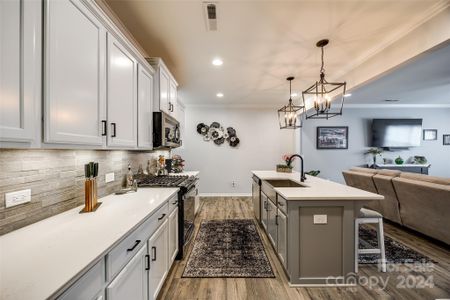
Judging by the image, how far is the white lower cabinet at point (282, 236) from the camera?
2.15 m

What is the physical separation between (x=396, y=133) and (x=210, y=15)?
681cm

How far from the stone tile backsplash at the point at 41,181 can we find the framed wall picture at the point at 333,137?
616 cm

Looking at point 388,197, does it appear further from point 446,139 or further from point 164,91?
point 446,139

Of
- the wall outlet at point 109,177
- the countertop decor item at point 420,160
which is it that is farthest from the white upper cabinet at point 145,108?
the countertop decor item at point 420,160

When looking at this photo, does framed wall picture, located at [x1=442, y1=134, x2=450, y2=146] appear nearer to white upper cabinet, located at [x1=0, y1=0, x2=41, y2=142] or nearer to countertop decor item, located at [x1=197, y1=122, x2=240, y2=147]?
countertop decor item, located at [x1=197, y1=122, x2=240, y2=147]

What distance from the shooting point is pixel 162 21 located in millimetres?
2203

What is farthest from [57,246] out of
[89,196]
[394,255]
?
[394,255]

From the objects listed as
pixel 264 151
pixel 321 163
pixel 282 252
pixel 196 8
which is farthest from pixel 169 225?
pixel 321 163

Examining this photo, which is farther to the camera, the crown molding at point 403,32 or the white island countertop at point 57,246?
the crown molding at point 403,32

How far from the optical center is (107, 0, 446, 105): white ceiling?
198 cm

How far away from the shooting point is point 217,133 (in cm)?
608

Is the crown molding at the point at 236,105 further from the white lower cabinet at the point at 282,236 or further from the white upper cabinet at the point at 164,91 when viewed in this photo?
the white lower cabinet at the point at 282,236

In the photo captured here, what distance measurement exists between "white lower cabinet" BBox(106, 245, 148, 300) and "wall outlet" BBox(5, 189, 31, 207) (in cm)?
72

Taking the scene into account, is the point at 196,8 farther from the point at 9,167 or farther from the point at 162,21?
the point at 9,167
